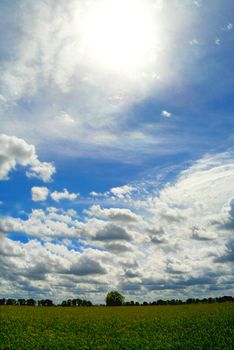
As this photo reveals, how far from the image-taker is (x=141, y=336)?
41.9 m

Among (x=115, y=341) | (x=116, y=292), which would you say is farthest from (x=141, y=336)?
(x=116, y=292)

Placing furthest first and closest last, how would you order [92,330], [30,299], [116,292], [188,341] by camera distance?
1. [116,292]
2. [30,299]
3. [92,330]
4. [188,341]

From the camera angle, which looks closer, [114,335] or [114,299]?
[114,335]

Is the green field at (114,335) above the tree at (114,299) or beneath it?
beneath

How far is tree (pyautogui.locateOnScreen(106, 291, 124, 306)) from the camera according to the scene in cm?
14861

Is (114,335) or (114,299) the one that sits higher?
(114,299)

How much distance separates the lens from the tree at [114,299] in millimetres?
148613

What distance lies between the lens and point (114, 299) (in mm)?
150250

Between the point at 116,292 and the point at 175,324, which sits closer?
the point at 175,324

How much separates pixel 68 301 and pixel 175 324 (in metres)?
94.0

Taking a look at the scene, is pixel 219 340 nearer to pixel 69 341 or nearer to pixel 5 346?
pixel 69 341

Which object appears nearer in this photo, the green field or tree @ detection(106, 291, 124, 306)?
the green field

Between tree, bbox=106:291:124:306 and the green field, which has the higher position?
tree, bbox=106:291:124:306

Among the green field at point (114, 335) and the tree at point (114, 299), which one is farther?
the tree at point (114, 299)
